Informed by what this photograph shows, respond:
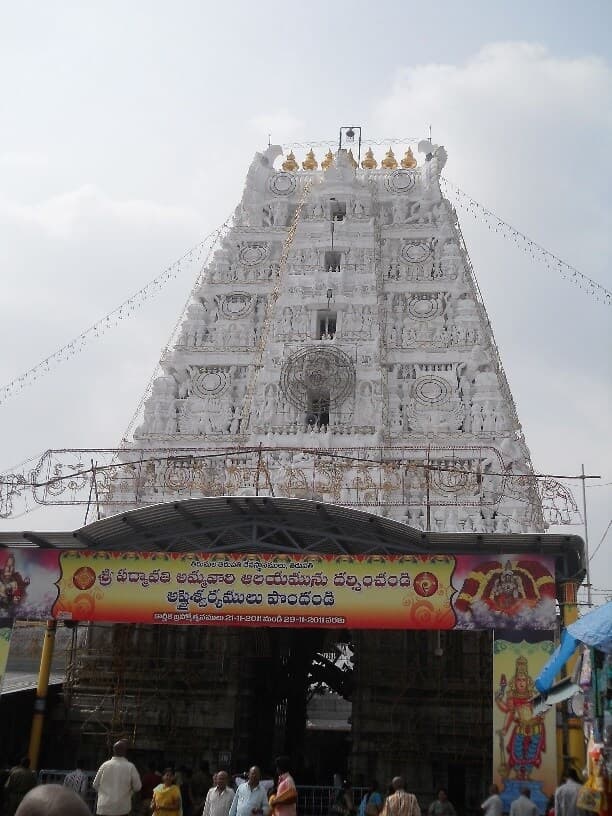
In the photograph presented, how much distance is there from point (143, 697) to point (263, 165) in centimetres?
3015

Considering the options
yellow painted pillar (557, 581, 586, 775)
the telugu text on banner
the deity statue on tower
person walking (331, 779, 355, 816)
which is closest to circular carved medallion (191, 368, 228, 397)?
the telugu text on banner

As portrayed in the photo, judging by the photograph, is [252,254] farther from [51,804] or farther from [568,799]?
[51,804]

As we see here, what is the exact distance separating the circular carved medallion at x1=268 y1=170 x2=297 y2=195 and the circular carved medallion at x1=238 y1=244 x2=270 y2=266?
3.79m

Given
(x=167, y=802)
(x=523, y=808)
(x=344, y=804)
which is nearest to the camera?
(x=167, y=802)

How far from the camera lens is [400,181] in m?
44.3

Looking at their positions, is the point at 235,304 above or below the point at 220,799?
above

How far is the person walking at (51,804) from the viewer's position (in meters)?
3.77

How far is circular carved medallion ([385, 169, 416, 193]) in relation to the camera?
1735 inches

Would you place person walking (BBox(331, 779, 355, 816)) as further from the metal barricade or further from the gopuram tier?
the gopuram tier

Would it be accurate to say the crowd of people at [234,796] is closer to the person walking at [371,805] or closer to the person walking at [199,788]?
the person walking at [371,805]

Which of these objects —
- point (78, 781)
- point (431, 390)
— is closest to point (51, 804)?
point (78, 781)

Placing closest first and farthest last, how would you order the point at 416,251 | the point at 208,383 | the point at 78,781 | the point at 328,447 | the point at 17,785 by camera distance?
the point at 17,785 → the point at 78,781 → the point at 328,447 → the point at 208,383 → the point at 416,251

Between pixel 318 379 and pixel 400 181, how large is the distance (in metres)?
12.9

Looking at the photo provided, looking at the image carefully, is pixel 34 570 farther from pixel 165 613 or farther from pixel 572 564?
pixel 572 564
